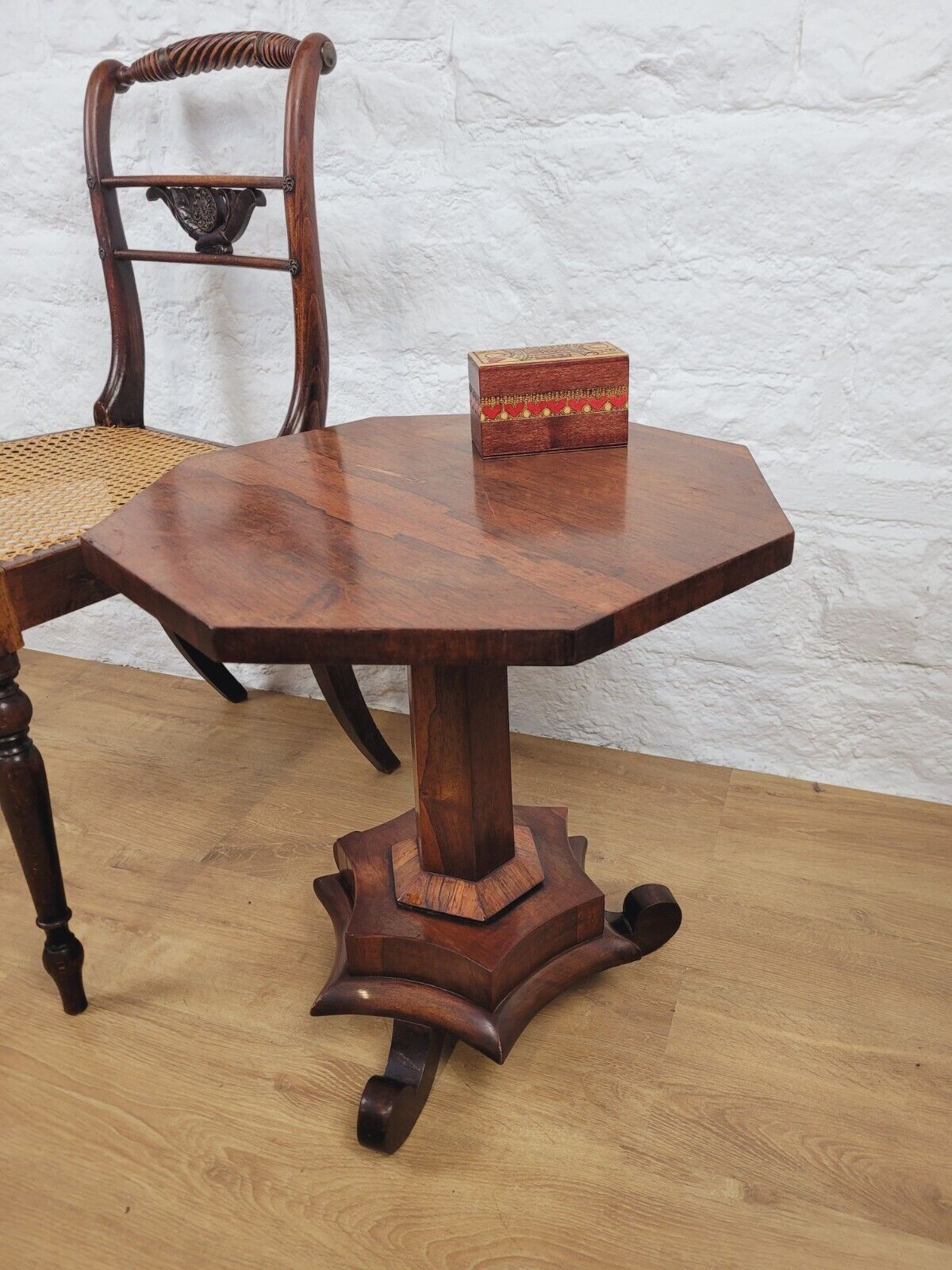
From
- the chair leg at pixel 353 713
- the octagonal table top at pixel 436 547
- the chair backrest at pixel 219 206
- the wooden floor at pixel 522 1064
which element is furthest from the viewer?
the chair leg at pixel 353 713

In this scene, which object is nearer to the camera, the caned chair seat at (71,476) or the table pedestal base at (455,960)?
the table pedestal base at (455,960)

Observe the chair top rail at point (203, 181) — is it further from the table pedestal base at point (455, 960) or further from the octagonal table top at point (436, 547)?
the table pedestal base at point (455, 960)

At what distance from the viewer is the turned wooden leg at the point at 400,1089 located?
1043 millimetres

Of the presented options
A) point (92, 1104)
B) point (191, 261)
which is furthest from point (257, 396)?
point (92, 1104)

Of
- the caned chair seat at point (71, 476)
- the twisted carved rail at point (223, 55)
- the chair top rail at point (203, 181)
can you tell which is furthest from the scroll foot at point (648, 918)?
the twisted carved rail at point (223, 55)

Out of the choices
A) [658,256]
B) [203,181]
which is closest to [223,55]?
[203,181]

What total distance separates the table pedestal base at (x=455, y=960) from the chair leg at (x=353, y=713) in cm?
35

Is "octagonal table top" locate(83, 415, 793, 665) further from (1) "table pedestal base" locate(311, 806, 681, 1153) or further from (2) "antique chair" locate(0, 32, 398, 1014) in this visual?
(1) "table pedestal base" locate(311, 806, 681, 1153)

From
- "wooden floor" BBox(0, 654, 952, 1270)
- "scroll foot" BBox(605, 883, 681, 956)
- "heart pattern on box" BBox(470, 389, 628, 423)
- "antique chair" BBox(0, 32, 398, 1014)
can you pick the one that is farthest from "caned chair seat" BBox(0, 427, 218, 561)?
"scroll foot" BBox(605, 883, 681, 956)

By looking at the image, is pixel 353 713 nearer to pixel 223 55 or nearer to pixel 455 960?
pixel 455 960

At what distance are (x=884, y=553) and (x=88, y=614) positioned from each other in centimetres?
153

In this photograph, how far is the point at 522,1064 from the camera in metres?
1.18

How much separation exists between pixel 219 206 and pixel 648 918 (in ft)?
3.76

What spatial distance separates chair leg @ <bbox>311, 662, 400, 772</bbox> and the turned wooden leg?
57 centimetres
